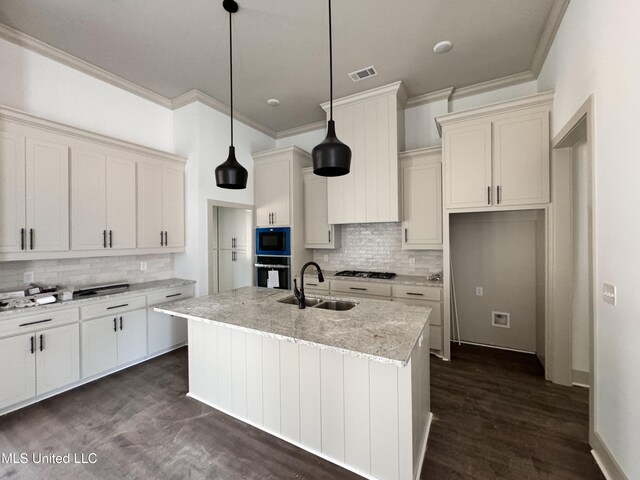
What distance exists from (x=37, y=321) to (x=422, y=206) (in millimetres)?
4126

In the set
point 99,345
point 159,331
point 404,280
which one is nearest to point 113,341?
point 99,345

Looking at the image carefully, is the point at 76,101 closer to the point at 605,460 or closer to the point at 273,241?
the point at 273,241

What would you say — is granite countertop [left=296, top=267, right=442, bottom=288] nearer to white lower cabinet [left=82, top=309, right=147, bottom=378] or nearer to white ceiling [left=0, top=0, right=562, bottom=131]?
white lower cabinet [left=82, top=309, right=147, bottom=378]

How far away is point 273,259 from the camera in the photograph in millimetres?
4340

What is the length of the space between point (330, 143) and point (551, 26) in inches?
97.0

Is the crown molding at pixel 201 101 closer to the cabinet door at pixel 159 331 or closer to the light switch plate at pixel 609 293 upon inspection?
the cabinet door at pixel 159 331

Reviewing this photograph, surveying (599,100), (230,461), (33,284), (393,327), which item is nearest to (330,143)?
(393,327)

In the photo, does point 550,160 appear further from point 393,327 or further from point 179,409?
point 179,409

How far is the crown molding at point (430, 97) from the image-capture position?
3.53 metres

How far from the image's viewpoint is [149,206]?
334 cm

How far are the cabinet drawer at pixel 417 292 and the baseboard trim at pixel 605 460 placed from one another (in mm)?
1574

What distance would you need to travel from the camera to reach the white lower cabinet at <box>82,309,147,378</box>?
2668 millimetres

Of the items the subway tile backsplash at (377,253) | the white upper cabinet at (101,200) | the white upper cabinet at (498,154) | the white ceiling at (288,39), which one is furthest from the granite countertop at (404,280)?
the white upper cabinet at (101,200)

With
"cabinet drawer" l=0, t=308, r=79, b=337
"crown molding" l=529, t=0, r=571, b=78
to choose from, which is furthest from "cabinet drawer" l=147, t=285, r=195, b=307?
"crown molding" l=529, t=0, r=571, b=78
